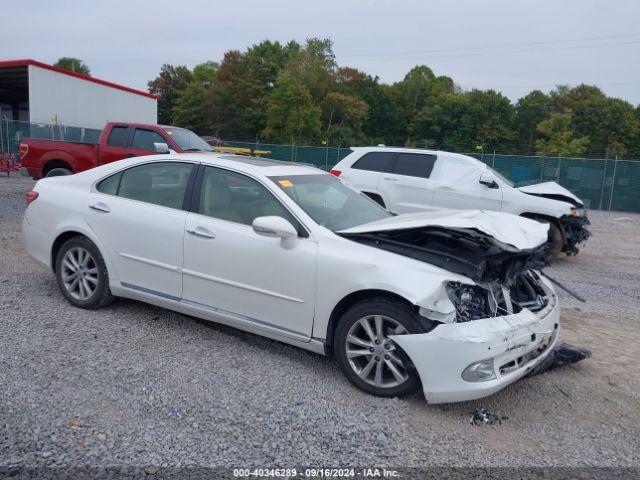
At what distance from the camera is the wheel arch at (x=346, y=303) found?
3.99m

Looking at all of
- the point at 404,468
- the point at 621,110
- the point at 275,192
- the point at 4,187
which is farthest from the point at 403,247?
the point at 621,110

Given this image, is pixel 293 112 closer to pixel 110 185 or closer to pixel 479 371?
pixel 110 185

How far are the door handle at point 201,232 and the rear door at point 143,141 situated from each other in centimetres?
743

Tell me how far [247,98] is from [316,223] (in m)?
61.6

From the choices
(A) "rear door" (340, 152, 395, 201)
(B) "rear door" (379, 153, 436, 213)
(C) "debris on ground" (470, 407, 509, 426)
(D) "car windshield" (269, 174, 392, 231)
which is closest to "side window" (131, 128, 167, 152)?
(A) "rear door" (340, 152, 395, 201)

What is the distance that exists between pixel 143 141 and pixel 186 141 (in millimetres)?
871

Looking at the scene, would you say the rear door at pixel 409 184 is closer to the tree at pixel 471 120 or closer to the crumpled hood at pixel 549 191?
the crumpled hood at pixel 549 191

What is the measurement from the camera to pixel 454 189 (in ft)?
34.7

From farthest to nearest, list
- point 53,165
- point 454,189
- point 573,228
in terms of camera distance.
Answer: point 53,165 → point 454,189 → point 573,228

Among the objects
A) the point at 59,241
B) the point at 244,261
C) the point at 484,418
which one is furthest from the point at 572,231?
the point at 59,241

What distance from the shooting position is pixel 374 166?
11.4 metres

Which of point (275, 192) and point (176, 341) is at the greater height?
point (275, 192)

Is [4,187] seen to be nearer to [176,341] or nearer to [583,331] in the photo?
[176,341]

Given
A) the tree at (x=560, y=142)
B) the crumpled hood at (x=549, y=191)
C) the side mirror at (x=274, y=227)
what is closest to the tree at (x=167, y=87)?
the tree at (x=560, y=142)
